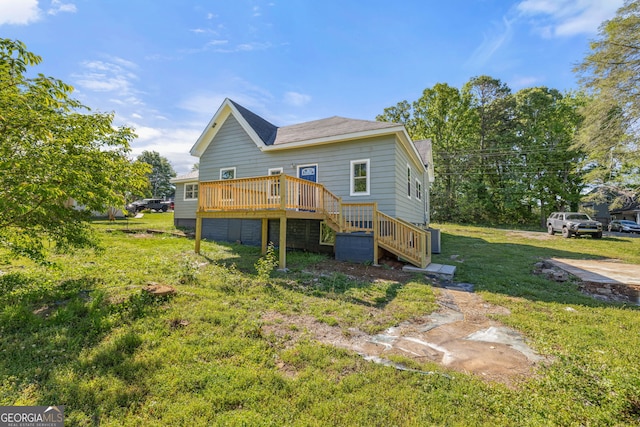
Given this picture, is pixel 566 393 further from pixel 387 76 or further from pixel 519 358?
pixel 387 76

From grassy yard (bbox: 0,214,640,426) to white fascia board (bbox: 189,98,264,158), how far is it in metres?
7.31

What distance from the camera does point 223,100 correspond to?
11.5m

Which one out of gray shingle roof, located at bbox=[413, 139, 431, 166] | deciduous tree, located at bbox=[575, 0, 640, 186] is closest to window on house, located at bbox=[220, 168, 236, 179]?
gray shingle roof, located at bbox=[413, 139, 431, 166]

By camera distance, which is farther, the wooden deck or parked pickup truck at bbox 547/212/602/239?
parked pickup truck at bbox 547/212/602/239

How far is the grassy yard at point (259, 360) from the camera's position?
2.10 m

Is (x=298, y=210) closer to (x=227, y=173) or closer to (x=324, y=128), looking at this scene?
(x=324, y=128)

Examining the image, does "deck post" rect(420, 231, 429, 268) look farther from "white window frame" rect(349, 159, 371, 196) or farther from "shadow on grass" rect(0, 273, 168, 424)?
"shadow on grass" rect(0, 273, 168, 424)

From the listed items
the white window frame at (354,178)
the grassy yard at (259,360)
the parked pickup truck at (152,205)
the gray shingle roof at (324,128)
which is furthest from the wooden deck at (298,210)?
the parked pickup truck at (152,205)

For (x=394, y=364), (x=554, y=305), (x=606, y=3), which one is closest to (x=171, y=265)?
(x=394, y=364)

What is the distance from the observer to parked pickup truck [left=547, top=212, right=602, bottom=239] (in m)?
15.9

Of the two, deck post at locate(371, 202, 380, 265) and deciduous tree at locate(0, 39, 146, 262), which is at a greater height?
deciduous tree at locate(0, 39, 146, 262)

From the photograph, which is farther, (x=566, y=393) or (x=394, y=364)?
(x=394, y=364)

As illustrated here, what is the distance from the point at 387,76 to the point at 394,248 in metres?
8.47

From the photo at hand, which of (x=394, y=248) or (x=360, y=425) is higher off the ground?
(x=394, y=248)
